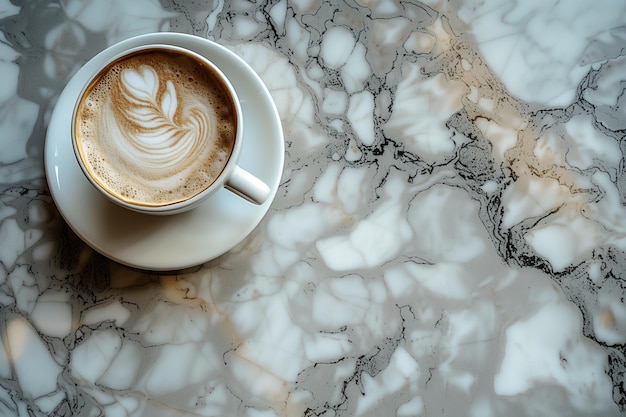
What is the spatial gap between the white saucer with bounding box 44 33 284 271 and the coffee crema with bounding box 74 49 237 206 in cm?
8

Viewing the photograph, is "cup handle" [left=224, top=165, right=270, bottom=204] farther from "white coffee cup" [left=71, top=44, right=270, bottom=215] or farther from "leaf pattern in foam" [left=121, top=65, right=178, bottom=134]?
"leaf pattern in foam" [left=121, top=65, right=178, bottom=134]

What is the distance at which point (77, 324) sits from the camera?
98cm

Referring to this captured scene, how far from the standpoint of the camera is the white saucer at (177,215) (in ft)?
2.99

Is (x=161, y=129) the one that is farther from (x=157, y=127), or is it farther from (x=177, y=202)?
(x=177, y=202)

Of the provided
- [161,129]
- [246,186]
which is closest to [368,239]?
[246,186]

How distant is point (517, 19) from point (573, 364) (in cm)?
58

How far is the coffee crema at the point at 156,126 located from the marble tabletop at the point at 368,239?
19 cm

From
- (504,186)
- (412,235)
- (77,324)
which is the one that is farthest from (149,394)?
(504,186)

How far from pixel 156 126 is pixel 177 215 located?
141 mm

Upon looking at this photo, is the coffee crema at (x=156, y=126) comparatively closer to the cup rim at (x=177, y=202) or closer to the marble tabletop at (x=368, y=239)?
the cup rim at (x=177, y=202)

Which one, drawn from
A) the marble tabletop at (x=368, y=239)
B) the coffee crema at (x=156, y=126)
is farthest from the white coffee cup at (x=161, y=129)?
the marble tabletop at (x=368, y=239)

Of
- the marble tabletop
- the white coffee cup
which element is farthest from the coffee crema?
the marble tabletop

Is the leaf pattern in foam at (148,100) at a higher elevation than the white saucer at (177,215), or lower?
higher

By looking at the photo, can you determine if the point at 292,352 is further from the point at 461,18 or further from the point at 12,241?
the point at 461,18
